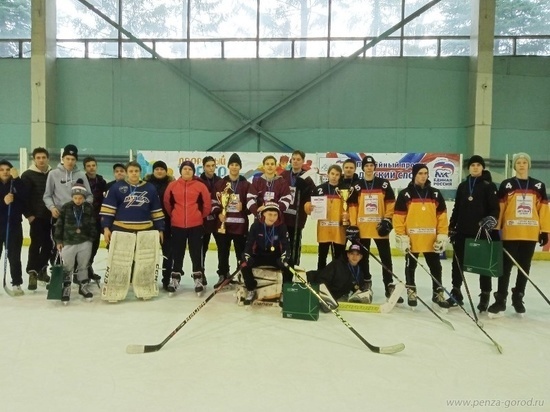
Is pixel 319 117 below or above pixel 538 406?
above

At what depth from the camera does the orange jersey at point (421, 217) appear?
397 centimetres

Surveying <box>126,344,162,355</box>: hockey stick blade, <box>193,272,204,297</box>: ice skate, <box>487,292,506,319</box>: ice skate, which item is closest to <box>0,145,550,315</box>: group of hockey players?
<box>487,292,506,319</box>: ice skate

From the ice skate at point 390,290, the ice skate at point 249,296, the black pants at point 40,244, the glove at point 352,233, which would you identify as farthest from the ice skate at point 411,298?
the black pants at point 40,244

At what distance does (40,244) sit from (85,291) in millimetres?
803

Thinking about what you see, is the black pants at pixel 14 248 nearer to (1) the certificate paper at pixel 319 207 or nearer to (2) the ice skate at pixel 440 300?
(1) the certificate paper at pixel 319 207

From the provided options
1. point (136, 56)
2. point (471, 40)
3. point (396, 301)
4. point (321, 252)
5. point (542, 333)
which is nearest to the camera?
point (542, 333)

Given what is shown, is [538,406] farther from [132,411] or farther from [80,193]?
[80,193]

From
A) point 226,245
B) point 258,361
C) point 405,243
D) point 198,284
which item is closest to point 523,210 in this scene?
point 405,243

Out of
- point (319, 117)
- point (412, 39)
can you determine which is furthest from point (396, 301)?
point (412, 39)

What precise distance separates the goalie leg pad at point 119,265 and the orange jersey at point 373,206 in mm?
2080

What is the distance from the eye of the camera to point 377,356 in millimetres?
2922

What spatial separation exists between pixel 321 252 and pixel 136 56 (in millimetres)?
6826

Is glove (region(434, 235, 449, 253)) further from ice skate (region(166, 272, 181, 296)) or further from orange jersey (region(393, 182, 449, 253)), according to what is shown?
ice skate (region(166, 272, 181, 296))

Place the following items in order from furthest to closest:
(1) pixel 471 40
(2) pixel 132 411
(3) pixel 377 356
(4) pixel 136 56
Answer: (4) pixel 136 56
(1) pixel 471 40
(3) pixel 377 356
(2) pixel 132 411
